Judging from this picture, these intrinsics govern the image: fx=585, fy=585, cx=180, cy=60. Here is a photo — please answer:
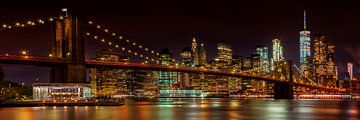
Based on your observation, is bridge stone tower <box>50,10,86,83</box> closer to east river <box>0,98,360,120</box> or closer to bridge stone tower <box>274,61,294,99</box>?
east river <box>0,98,360,120</box>

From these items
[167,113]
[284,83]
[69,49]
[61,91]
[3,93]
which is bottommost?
[167,113]

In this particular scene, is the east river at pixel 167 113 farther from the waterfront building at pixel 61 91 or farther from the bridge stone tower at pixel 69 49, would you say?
the bridge stone tower at pixel 69 49

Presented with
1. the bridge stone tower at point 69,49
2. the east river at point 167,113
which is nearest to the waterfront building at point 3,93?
the bridge stone tower at point 69,49

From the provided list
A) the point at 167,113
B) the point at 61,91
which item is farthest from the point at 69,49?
the point at 167,113

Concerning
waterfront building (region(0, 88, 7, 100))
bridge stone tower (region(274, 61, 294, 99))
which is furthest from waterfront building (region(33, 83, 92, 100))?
bridge stone tower (region(274, 61, 294, 99))

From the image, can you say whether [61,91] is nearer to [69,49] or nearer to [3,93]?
[69,49]

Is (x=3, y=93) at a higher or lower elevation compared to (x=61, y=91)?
lower
